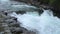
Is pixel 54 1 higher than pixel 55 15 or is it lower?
higher

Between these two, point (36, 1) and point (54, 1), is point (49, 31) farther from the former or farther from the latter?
point (36, 1)

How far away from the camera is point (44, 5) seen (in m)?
17.1

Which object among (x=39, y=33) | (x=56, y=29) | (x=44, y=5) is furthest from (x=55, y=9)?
(x=39, y=33)

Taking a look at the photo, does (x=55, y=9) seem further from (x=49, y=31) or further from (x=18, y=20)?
(x=49, y=31)

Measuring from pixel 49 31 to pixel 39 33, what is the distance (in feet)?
2.46

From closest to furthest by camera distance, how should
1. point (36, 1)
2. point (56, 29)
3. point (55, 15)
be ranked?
point (56, 29) → point (55, 15) → point (36, 1)

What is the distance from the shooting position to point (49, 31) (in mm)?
10414

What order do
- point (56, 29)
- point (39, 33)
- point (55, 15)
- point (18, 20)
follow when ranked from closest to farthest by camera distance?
point (39, 33) → point (56, 29) → point (18, 20) → point (55, 15)

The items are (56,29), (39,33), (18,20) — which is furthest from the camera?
(18,20)

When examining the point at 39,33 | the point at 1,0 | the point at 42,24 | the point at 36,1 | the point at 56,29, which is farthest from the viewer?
the point at 1,0

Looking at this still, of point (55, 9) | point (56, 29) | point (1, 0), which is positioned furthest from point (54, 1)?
point (1, 0)

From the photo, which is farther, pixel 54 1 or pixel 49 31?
pixel 54 1

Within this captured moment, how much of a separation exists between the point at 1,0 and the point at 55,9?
10101mm

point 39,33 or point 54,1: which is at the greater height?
point 54,1
